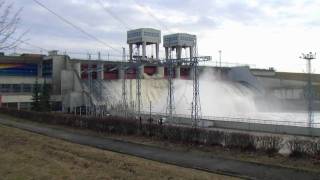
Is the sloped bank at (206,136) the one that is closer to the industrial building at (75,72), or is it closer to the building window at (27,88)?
the industrial building at (75,72)

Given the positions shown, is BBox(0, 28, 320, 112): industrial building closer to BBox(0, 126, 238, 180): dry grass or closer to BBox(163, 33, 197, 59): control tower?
BBox(163, 33, 197, 59): control tower

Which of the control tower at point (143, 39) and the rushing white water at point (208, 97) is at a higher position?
the control tower at point (143, 39)

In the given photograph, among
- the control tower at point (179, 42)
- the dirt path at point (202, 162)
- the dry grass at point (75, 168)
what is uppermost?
the control tower at point (179, 42)

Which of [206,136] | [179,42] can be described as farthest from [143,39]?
[206,136]

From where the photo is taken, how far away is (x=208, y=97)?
94188mm

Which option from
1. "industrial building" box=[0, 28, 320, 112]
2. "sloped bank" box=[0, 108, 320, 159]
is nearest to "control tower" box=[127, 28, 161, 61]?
"industrial building" box=[0, 28, 320, 112]

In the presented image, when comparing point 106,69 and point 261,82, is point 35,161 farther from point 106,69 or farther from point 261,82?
point 261,82

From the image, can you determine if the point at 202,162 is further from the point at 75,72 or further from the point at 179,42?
the point at 179,42

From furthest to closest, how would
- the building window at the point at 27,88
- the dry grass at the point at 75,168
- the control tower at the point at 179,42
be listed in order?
the control tower at the point at 179,42
the building window at the point at 27,88
the dry grass at the point at 75,168

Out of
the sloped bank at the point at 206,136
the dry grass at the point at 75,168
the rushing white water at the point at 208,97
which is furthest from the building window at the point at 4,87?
the dry grass at the point at 75,168

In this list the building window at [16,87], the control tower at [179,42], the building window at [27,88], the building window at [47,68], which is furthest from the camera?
the control tower at [179,42]

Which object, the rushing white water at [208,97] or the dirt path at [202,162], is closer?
the dirt path at [202,162]

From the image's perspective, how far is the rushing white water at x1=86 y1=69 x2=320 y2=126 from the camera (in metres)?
82.2

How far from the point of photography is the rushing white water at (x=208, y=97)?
8225cm
